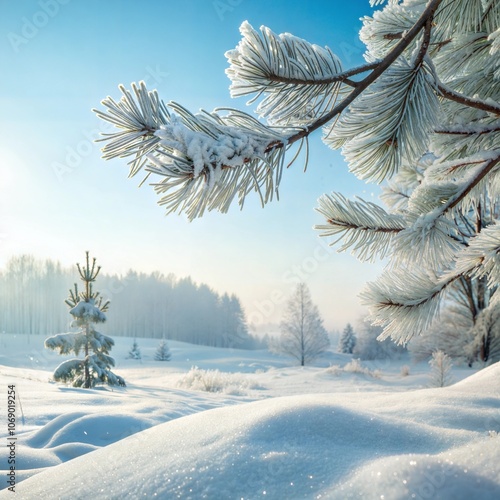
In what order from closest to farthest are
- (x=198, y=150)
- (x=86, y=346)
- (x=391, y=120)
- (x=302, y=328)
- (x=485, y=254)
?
(x=198, y=150)
(x=391, y=120)
(x=485, y=254)
(x=86, y=346)
(x=302, y=328)

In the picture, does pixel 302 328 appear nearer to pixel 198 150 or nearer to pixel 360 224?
pixel 360 224

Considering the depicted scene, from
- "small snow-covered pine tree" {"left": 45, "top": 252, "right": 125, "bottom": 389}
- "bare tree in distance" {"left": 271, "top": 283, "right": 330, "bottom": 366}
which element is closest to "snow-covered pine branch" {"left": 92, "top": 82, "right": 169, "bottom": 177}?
"small snow-covered pine tree" {"left": 45, "top": 252, "right": 125, "bottom": 389}

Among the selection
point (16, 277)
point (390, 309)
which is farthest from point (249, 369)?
point (16, 277)

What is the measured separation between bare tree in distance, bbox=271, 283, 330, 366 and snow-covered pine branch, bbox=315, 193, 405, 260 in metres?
26.6

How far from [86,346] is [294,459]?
9.91 metres

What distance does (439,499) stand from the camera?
2.94 ft

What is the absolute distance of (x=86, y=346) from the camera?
9680 mm

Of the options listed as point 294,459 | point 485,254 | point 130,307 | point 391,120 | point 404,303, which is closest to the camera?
point 294,459

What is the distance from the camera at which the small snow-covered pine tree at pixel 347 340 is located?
4059 centimetres

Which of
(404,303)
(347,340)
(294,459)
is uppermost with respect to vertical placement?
(404,303)

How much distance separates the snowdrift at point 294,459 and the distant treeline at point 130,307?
5340cm

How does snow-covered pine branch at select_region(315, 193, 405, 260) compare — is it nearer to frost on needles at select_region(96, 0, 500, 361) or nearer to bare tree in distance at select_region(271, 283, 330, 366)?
frost on needles at select_region(96, 0, 500, 361)

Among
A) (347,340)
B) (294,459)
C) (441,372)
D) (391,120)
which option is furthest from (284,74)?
(347,340)

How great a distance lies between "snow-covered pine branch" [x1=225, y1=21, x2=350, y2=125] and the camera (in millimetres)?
1163
